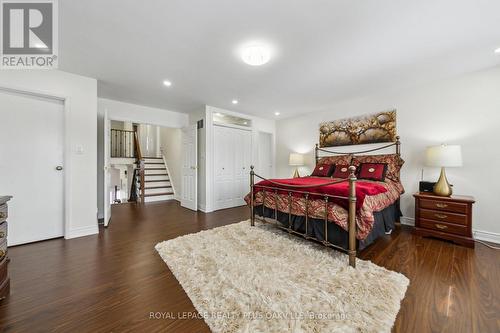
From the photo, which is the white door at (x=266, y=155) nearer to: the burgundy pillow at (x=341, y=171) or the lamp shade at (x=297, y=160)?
the lamp shade at (x=297, y=160)

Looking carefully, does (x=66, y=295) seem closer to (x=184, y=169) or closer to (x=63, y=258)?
(x=63, y=258)

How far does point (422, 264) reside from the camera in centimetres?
208

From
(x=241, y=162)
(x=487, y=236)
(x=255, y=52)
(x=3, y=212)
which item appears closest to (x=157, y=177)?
(x=241, y=162)

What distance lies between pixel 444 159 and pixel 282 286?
2852mm

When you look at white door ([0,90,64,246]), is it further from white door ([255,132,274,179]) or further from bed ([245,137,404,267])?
white door ([255,132,274,179])

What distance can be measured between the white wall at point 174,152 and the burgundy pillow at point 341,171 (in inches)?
174

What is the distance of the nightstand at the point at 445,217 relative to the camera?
2510 millimetres

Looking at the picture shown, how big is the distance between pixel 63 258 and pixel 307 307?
271 centimetres

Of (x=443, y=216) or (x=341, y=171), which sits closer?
(x=443, y=216)

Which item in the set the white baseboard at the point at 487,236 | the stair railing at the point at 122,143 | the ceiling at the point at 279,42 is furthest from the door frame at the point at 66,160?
the white baseboard at the point at 487,236

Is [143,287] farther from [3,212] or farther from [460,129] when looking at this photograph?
[460,129]

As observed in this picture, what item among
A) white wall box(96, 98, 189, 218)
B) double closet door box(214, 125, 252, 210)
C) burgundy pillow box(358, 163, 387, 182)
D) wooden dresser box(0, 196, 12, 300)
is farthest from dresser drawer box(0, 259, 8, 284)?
burgundy pillow box(358, 163, 387, 182)

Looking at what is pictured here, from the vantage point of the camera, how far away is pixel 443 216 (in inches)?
106

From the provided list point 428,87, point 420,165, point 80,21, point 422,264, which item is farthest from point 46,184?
point 428,87
